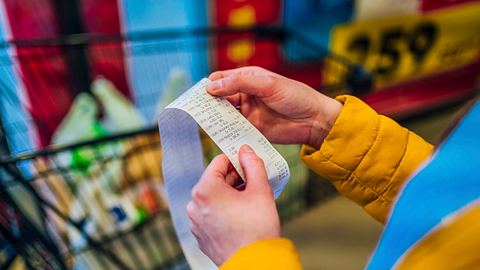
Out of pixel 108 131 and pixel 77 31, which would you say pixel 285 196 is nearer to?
pixel 108 131

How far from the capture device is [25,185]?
2.64 ft

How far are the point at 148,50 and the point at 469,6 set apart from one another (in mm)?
2041

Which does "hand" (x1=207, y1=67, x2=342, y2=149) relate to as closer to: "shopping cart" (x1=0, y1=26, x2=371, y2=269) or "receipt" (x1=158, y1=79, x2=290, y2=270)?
"receipt" (x1=158, y1=79, x2=290, y2=270)

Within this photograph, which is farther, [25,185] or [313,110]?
[25,185]

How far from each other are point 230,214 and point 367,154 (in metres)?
0.30

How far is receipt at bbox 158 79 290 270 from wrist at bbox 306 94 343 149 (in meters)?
0.13

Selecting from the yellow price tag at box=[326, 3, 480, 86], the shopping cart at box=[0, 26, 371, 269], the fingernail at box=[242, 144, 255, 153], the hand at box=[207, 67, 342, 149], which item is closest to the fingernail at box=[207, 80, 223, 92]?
the hand at box=[207, 67, 342, 149]

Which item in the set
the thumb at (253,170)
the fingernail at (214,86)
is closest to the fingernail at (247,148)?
the thumb at (253,170)

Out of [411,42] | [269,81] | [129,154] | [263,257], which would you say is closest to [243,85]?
[269,81]

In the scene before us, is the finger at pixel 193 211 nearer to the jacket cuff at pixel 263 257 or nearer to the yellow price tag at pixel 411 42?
the jacket cuff at pixel 263 257

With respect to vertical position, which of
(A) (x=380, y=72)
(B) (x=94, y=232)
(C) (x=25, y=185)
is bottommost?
(B) (x=94, y=232)

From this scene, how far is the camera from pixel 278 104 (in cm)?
68

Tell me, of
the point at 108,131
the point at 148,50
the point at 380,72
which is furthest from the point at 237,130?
the point at 380,72

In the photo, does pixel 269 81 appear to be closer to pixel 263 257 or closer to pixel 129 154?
pixel 263 257
